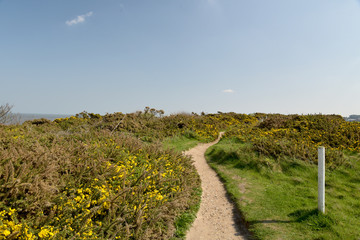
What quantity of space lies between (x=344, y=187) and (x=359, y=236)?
3.39 m

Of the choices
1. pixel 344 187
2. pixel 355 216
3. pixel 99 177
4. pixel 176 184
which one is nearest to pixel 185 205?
pixel 176 184

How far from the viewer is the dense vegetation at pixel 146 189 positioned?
3549mm

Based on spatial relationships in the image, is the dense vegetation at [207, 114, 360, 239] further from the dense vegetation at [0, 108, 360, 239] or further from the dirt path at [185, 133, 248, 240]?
the dirt path at [185, 133, 248, 240]

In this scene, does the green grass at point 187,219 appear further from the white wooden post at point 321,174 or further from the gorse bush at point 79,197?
the white wooden post at point 321,174

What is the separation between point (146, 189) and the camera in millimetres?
5453

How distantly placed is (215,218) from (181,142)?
984 centimetres

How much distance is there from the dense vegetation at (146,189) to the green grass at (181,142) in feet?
11.7

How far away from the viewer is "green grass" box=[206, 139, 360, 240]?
17.1ft

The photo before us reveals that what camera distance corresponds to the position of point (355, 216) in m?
5.84

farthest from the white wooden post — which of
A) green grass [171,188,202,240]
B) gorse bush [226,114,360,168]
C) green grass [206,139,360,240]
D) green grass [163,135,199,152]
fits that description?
green grass [163,135,199,152]

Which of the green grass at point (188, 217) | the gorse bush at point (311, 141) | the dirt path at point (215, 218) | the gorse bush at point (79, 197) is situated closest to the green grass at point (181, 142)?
the gorse bush at point (311, 141)

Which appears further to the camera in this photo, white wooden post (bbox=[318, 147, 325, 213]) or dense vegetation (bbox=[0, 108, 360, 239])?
white wooden post (bbox=[318, 147, 325, 213])

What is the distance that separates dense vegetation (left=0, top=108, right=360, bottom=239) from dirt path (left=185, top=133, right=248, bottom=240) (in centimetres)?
30

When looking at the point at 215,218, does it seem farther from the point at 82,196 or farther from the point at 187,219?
the point at 82,196
